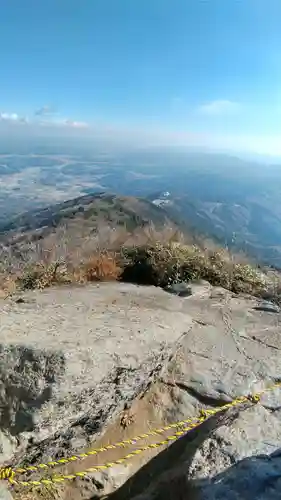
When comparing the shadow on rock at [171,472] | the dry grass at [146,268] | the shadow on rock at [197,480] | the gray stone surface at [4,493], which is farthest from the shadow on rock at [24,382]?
the dry grass at [146,268]

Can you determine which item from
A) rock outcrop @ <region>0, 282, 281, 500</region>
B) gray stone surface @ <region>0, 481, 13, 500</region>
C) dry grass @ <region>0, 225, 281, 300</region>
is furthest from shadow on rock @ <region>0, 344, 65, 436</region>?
dry grass @ <region>0, 225, 281, 300</region>

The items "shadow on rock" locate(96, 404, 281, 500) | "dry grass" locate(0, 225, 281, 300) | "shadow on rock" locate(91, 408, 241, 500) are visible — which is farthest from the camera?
"dry grass" locate(0, 225, 281, 300)

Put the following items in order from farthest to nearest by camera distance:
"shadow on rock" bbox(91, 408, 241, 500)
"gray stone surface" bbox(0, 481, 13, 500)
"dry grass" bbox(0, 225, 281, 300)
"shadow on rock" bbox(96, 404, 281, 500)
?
"dry grass" bbox(0, 225, 281, 300) → "shadow on rock" bbox(91, 408, 241, 500) → "gray stone surface" bbox(0, 481, 13, 500) → "shadow on rock" bbox(96, 404, 281, 500)

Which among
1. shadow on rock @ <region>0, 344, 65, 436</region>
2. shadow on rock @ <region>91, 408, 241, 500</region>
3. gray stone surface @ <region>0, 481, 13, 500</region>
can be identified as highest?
shadow on rock @ <region>0, 344, 65, 436</region>

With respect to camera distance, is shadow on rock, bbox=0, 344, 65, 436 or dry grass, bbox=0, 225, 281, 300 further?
dry grass, bbox=0, 225, 281, 300

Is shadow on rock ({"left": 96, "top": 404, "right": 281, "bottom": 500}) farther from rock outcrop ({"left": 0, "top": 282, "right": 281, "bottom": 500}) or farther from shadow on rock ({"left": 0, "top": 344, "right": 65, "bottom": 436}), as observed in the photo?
shadow on rock ({"left": 0, "top": 344, "right": 65, "bottom": 436})

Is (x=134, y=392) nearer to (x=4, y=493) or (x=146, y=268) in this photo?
(x=4, y=493)

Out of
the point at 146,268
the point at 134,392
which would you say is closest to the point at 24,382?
the point at 134,392
